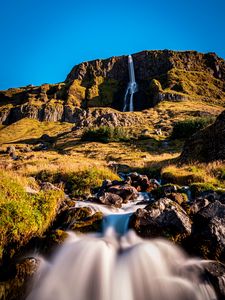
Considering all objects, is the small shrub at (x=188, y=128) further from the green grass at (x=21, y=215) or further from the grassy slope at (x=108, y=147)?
the green grass at (x=21, y=215)

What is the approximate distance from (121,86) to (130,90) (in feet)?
44.5

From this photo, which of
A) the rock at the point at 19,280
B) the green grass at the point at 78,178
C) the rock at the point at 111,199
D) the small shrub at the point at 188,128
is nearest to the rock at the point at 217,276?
the rock at the point at 19,280

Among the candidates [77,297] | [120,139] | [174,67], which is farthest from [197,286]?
[174,67]

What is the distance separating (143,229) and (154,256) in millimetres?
1056

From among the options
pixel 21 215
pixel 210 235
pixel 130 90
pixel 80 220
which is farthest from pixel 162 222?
pixel 130 90

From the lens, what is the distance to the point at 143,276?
6.58 meters

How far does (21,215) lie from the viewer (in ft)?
23.2

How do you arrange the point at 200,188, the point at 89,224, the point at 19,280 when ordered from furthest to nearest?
1. the point at 200,188
2. the point at 89,224
3. the point at 19,280

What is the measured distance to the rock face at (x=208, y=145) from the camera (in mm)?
21694

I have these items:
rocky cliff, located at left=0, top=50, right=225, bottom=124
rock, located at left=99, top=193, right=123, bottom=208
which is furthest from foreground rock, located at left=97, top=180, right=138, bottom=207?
rocky cliff, located at left=0, top=50, right=225, bottom=124

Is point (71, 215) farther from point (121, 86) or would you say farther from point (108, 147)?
point (121, 86)

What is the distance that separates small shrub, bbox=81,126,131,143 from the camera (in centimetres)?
6084

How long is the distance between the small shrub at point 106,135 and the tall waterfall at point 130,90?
83.0m

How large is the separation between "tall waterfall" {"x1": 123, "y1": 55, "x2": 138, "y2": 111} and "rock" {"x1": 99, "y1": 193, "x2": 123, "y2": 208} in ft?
443
